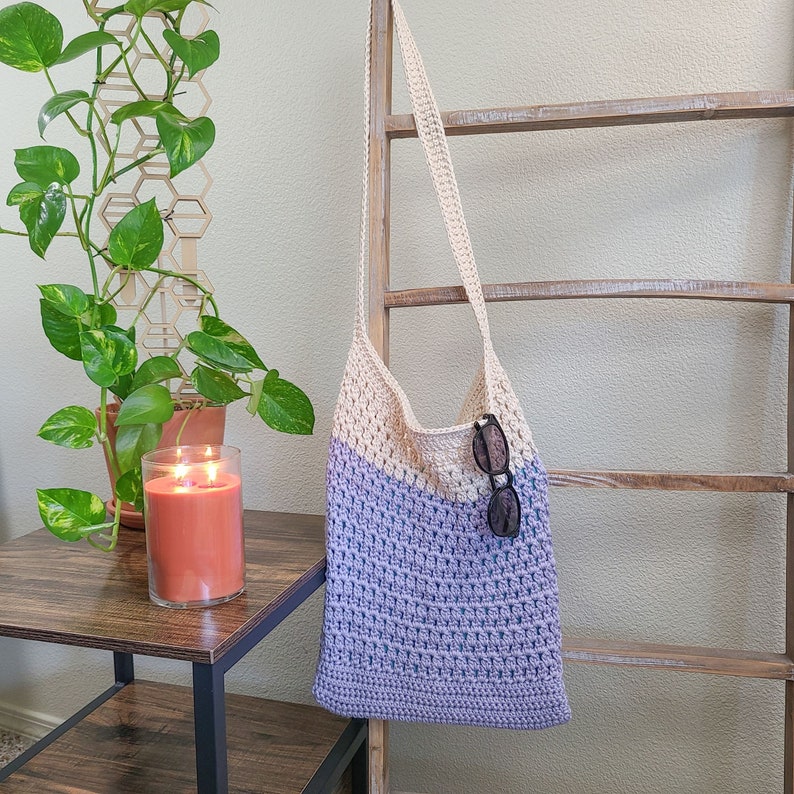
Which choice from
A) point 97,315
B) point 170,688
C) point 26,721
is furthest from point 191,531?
point 26,721

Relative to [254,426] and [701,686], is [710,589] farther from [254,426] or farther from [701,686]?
[254,426]

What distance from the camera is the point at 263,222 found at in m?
0.98

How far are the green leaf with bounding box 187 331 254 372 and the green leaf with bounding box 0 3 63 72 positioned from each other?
0.99ft

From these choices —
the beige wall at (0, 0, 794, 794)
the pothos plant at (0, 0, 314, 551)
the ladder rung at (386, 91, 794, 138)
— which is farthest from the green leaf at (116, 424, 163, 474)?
the ladder rung at (386, 91, 794, 138)

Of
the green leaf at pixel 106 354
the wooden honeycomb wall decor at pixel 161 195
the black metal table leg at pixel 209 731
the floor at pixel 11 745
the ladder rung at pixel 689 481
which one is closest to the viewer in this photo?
the black metal table leg at pixel 209 731

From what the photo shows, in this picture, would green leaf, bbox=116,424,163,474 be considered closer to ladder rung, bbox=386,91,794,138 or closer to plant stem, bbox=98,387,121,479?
plant stem, bbox=98,387,121,479

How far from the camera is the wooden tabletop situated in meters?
0.56

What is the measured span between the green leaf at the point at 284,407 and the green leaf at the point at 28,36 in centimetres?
37

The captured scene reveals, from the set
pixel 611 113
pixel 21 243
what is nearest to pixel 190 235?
pixel 21 243

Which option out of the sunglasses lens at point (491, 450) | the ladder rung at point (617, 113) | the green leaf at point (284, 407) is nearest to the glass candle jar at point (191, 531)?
the green leaf at point (284, 407)

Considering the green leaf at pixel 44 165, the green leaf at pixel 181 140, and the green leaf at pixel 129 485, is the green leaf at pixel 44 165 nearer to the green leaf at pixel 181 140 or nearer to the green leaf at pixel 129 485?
the green leaf at pixel 181 140

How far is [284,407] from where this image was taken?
75cm

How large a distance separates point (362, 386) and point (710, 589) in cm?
51

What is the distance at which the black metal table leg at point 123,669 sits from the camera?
951 millimetres
